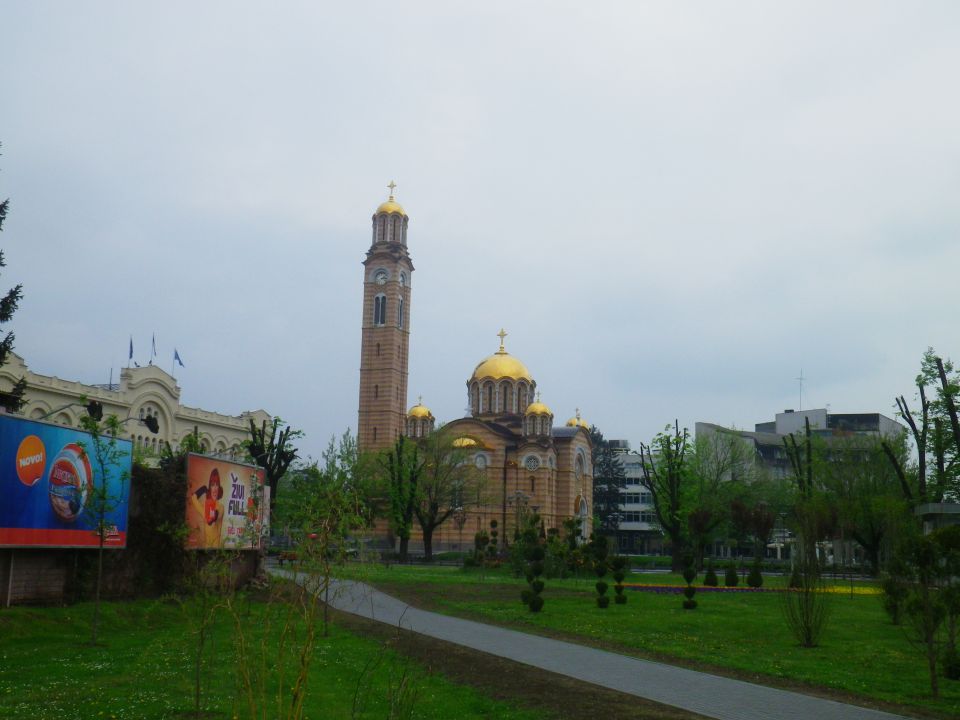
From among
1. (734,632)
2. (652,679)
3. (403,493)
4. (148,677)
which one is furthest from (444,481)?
(148,677)

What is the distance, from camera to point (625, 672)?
14617mm

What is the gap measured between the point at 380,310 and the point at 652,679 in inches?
2528

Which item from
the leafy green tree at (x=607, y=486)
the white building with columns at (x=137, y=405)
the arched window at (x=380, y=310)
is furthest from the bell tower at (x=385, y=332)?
the leafy green tree at (x=607, y=486)

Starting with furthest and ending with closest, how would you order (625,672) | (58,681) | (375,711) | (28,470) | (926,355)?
(926,355), (28,470), (625,672), (58,681), (375,711)

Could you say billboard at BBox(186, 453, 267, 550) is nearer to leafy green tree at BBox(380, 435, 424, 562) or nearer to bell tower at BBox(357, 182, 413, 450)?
leafy green tree at BBox(380, 435, 424, 562)

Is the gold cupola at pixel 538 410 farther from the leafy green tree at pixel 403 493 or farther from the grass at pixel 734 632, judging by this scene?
the grass at pixel 734 632

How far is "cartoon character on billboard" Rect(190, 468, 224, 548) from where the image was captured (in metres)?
23.7

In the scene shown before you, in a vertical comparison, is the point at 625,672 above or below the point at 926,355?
below

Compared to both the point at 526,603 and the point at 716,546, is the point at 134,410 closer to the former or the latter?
the point at 526,603

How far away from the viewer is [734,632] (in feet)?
68.2

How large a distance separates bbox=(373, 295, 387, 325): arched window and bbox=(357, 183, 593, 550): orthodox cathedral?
9 cm

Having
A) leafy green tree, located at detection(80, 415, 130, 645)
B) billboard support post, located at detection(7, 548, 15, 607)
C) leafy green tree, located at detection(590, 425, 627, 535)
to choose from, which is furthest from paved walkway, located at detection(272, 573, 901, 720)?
leafy green tree, located at detection(590, 425, 627, 535)

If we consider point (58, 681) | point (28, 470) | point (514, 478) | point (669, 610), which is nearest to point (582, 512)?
point (514, 478)

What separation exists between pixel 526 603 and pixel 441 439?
3729 cm
